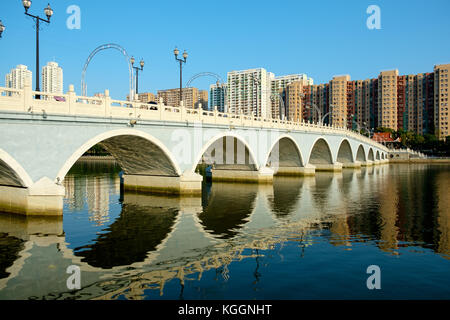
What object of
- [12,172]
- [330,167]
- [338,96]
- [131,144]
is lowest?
[330,167]

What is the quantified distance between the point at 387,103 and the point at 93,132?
129 meters

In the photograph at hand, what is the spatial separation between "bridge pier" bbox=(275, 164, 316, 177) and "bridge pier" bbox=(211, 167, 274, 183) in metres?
11.2

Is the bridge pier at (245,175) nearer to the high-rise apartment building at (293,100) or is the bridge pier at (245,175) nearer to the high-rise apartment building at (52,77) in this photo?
the high-rise apartment building at (52,77)

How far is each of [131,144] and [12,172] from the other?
31.2ft

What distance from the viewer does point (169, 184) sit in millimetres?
28328

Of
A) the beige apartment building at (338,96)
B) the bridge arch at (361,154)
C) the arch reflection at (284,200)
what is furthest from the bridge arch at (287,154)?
the beige apartment building at (338,96)

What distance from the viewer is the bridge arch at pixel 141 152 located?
24.7m

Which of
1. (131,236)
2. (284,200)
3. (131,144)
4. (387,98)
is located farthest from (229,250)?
(387,98)

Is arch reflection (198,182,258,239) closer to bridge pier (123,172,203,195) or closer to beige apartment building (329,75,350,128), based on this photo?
bridge pier (123,172,203,195)

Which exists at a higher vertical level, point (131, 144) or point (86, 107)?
point (86, 107)

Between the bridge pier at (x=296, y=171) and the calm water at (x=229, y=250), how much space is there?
75.1 ft

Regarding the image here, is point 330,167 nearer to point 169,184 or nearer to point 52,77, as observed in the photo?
point 169,184
